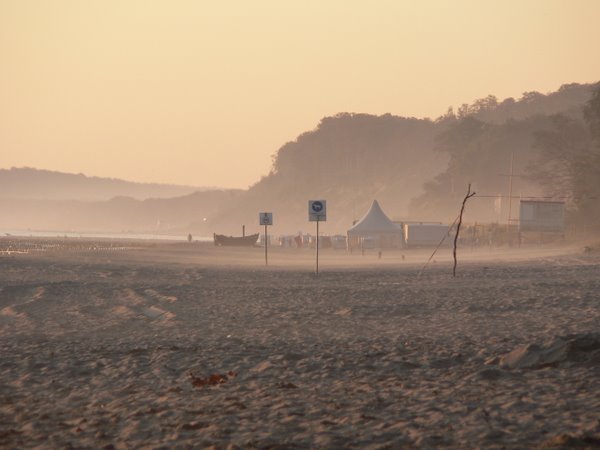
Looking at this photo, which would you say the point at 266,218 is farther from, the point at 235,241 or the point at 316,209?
the point at 235,241

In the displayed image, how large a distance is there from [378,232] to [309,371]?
5694 cm

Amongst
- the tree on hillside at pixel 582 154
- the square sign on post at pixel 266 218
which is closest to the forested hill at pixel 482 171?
the tree on hillside at pixel 582 154

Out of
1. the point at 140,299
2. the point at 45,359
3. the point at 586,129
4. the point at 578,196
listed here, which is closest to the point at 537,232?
the point at 578,196

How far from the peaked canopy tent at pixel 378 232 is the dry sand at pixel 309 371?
151ft

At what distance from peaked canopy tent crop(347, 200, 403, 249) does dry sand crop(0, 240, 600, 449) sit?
151 ft

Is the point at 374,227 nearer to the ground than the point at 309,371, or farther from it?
farther from it

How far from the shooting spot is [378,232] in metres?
66.9

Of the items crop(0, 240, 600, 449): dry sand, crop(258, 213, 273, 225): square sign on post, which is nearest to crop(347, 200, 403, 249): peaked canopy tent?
crop(258, 213, 273, 225): square sign on post

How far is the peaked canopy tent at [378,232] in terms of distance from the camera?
67.0 m

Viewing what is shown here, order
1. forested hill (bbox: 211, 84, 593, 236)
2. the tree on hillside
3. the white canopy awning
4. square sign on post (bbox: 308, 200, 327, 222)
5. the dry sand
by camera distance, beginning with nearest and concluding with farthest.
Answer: the dry sand → square sign on post (bbox: 308, 200, 327, 222) → the tree on hillside → the white canopy awning → forested hill (bbox: 211, 84, 593, 236)

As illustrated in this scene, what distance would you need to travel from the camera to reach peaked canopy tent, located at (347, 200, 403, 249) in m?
67.0

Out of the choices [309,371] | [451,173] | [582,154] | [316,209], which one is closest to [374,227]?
[582,154]

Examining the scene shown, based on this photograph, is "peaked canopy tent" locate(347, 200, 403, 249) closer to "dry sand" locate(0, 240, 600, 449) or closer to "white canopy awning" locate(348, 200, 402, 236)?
"white canopy awning" locate(348, 200, 402, 236)

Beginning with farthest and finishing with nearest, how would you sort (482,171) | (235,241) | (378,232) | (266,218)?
(482,171), (235,241), (378,232), (266,218)
